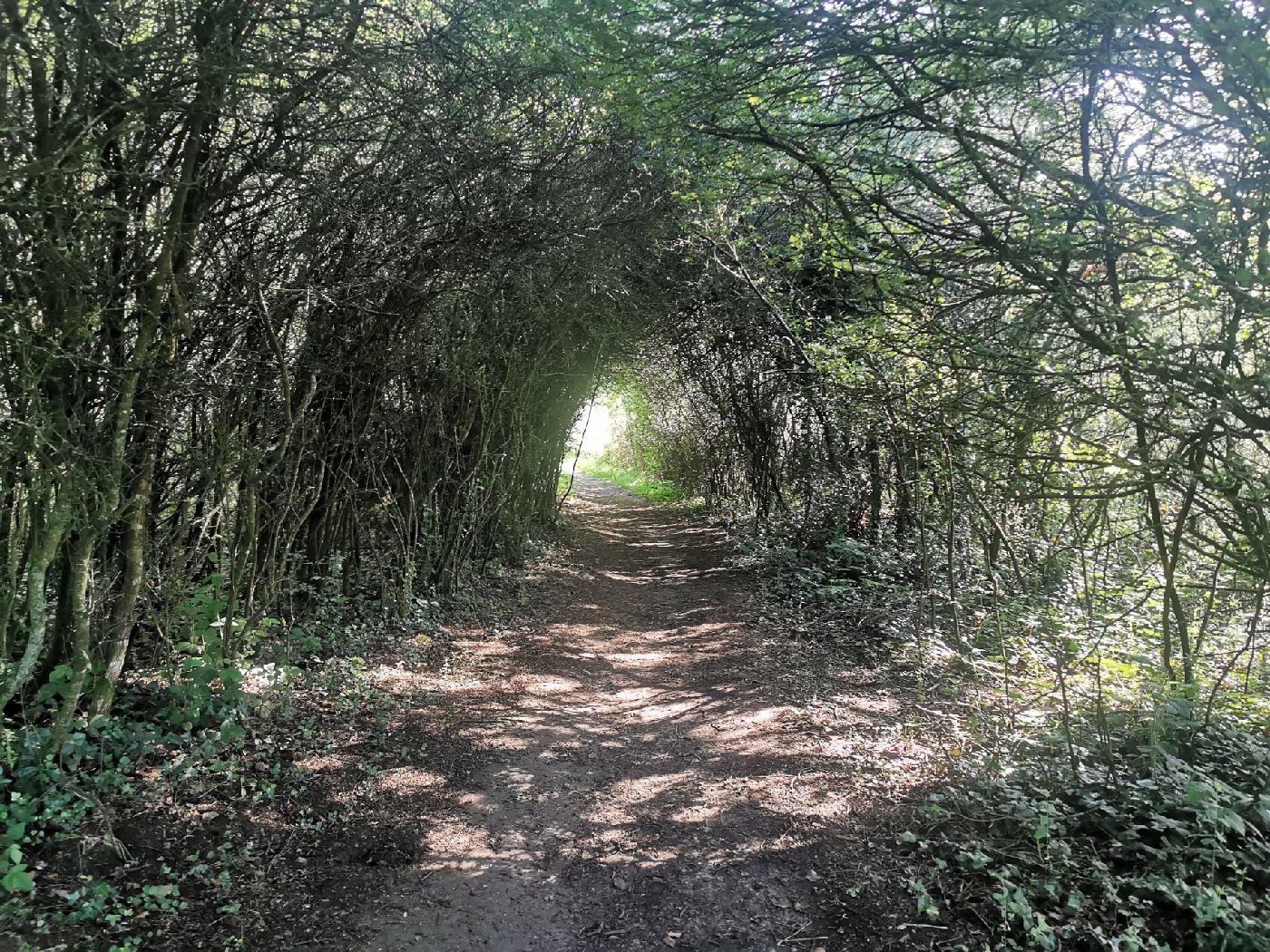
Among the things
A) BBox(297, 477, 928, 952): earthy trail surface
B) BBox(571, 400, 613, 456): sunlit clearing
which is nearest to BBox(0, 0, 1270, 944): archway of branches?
BBox(297, 477, 928, 952): earthy trail surface

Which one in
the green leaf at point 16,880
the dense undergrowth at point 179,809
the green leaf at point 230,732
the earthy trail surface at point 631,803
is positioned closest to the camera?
the green leaf at point 16,880

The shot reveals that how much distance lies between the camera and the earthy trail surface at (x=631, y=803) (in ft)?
9.24

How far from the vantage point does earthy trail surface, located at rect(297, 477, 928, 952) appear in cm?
282

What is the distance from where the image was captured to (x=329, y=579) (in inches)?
215

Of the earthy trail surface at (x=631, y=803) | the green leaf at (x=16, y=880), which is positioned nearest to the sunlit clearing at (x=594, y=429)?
the earthy trail surface at (x=631, y=803)

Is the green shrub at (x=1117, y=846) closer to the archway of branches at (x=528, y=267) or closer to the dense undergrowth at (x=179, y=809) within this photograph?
the archway of branches at (x=528, y=267)

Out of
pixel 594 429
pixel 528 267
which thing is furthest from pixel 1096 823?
pixel 594 429

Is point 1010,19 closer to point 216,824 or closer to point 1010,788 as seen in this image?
point 1010,788

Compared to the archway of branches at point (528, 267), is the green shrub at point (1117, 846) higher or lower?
lower

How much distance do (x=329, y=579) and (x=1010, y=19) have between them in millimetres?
5207

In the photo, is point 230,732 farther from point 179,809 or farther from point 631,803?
point 631,803

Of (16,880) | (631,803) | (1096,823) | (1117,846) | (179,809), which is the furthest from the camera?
(631,803)

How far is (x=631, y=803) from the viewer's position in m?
3.76

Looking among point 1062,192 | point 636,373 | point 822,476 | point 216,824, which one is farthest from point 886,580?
point 636,373
